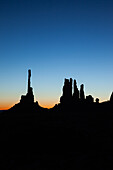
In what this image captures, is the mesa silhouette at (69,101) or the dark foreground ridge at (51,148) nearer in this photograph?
the dark foreground ridge at (51,148)

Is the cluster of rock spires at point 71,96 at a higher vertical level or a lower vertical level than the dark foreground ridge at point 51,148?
higher

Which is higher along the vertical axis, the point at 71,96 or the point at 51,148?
the point at 71,96

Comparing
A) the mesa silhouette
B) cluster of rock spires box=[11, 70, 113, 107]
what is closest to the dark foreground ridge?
the mesa silhouette

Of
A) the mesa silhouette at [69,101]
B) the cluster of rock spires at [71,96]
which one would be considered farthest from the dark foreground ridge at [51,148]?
the cluster of rock spires at [71,96]

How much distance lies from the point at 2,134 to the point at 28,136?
514 cm

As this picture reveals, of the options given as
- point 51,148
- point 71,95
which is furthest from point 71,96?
point 51,148

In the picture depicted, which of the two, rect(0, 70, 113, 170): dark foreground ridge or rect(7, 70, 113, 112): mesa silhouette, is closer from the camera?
rect(0, 70, 113, 170): dark foreground ridge

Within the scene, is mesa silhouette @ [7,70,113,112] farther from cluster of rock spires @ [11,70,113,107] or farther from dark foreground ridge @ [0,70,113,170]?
dark foreground ridge @ [0,70,113,170]

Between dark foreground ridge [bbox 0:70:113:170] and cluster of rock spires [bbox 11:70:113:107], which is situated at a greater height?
cluster of rock spires [bbox 11:70:113:107]

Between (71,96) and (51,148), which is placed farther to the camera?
(71,96)

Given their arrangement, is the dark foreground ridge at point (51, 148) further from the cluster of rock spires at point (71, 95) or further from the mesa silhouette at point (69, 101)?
the cluster of rock spires at point (71, 95)

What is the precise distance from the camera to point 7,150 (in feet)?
72.0

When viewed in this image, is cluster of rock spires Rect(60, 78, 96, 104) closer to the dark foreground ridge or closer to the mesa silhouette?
the mesa silhouette

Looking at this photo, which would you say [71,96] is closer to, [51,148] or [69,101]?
[69,101]
